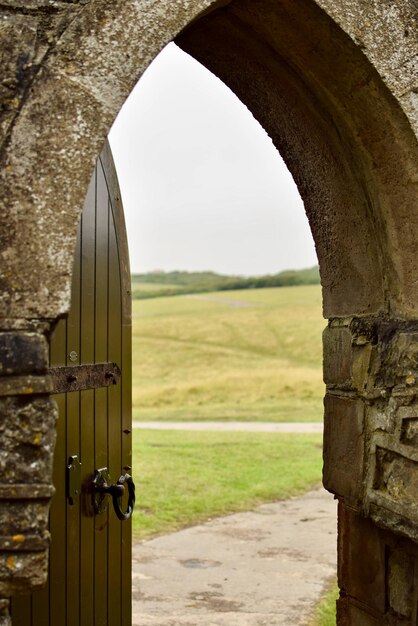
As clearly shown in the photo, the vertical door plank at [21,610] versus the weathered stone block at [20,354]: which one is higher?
the weathered stone block at [20,354]

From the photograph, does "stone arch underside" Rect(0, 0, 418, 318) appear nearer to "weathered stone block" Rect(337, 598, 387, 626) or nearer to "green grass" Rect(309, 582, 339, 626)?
"weathered stone block" Rect(337, 598, 387, 626)

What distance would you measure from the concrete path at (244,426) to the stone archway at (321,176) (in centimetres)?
1061

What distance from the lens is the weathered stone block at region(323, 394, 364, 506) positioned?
9.95 feet

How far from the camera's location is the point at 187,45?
301 cm

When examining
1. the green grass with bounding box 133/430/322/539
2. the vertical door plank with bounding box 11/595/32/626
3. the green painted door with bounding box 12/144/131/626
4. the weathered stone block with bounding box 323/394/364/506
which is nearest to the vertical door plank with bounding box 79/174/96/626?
the green painted door with bounding box 12/144/131/626

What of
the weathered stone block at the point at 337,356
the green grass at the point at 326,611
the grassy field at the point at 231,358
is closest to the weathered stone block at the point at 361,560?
the weathered stone block at the point at 337,356

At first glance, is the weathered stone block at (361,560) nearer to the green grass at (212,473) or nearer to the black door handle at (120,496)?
the black door handle at (120,496)

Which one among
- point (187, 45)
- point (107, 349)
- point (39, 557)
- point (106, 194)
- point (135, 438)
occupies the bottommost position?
point (135, 438)

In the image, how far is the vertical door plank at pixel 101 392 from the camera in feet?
11.3

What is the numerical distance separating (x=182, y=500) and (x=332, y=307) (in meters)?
5.46

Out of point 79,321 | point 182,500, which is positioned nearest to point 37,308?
point 79,321

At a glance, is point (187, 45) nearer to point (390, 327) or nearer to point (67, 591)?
point (390, 327)

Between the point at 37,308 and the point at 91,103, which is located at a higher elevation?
the point at 91,103

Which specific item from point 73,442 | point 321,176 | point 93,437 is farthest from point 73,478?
point 321,176
